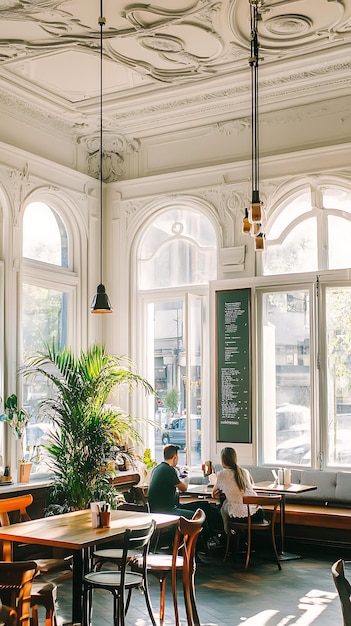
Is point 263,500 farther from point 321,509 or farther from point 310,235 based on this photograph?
point 310,235

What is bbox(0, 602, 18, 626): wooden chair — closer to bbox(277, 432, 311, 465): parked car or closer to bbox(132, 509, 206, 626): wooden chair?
bbox(132, 509, 206, 626): wooden chair

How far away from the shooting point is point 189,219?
9.58 meters

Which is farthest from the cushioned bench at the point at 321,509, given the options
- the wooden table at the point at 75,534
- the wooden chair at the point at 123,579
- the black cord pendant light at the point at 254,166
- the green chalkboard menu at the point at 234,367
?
the wooden chair at the point at 123,579

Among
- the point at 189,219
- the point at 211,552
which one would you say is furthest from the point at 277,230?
the point at 211,552

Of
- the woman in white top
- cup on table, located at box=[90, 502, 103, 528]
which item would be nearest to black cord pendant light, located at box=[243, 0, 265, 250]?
the woman in white top

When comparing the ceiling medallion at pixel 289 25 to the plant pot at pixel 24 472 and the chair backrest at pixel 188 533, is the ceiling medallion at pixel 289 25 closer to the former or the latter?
the chair backrest at pixel 188 533

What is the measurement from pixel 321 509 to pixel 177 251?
366 cm

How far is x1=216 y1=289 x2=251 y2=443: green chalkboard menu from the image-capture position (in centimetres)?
874

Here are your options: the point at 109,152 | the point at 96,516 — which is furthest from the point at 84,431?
the point at 109,152

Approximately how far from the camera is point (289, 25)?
6922mm

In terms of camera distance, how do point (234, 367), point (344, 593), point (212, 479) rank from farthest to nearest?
1. point (234, 367)
2. point (212, 479)
3. point (344, 593)

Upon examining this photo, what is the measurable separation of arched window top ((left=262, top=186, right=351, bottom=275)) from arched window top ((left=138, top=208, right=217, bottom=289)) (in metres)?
0.84

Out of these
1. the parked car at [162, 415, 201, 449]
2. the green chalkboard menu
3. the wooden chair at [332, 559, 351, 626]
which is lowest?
the wooden chair at [332, 559, 351, 626]

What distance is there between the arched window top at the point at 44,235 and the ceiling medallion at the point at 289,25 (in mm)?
3551
